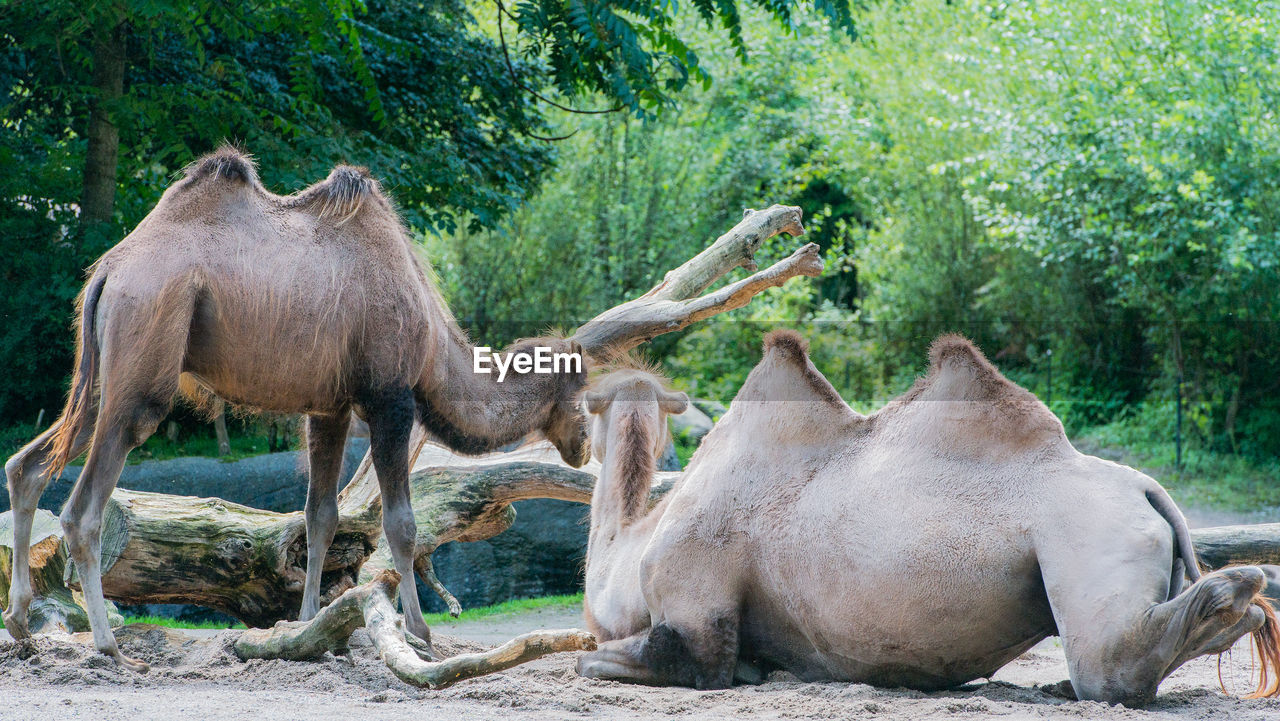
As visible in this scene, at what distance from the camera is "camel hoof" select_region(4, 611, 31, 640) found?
5273mm

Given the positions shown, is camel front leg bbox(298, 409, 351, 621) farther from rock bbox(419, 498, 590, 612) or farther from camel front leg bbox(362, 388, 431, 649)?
rock bbox(419, 498, 590, 612)

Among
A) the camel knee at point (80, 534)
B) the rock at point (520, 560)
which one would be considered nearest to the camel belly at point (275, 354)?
the camel knee at point (80, 534)

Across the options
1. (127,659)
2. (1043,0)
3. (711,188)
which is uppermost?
(1043,0)

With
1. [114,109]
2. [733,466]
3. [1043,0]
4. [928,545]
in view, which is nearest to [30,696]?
[733,466]

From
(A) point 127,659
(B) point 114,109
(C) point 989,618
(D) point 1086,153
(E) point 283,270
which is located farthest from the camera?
(D) point 1086,153

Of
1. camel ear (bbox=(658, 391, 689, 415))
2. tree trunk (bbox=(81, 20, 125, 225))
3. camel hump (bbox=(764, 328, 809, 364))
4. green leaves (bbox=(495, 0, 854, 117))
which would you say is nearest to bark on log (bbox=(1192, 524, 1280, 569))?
camel hump (bbox=(764, 328, 809, 364))

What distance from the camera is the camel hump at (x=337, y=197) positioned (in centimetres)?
569

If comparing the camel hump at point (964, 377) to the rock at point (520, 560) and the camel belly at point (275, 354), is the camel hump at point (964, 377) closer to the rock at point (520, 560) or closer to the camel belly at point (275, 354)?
the camel belly at point (275, 354)

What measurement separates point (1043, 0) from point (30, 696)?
50.4 ft

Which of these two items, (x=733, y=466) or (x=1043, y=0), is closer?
(x=733, y=466)

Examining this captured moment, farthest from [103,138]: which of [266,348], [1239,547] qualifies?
[1239,547]

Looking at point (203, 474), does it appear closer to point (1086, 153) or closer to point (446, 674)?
point (446, 674)

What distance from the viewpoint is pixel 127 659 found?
16.2ft

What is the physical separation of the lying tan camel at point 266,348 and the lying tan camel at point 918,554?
1.39 meters
